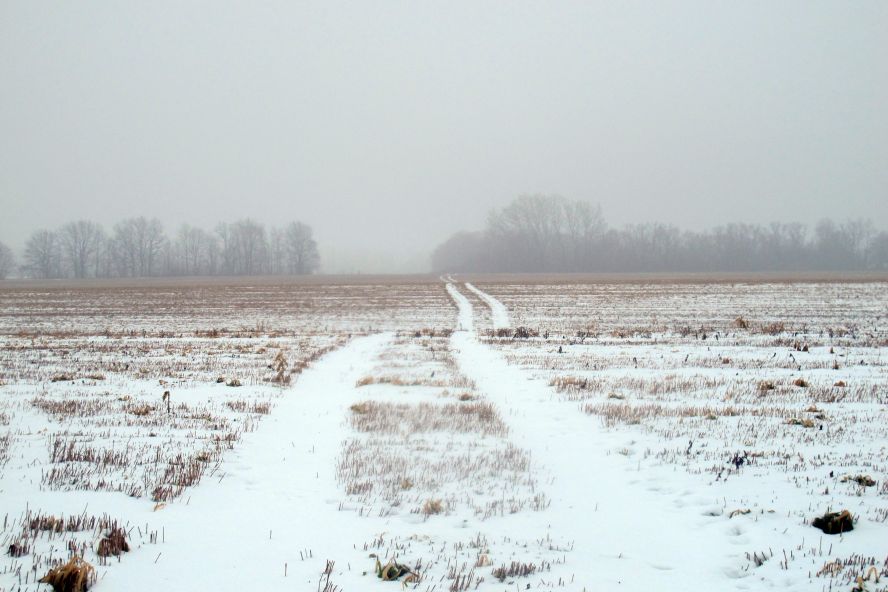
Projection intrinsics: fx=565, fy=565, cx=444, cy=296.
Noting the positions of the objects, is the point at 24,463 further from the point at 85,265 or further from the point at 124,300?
the point at 85,265

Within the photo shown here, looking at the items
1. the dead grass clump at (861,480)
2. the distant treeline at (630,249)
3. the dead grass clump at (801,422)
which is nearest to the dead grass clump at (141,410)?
the dead grass clump at (861,480)

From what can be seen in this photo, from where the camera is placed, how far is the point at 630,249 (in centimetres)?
16288

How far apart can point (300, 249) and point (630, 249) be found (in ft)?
332

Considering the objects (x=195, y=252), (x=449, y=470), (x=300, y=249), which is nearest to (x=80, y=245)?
(x=195, y=252)

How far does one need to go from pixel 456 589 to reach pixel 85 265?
625ft

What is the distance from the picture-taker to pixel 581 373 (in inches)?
620

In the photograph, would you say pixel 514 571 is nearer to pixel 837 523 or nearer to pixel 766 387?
pixel 837 523

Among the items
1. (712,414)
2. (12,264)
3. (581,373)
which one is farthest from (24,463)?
(12,264)

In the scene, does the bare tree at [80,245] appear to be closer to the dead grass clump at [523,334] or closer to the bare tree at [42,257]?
the bare tree at [42,257]

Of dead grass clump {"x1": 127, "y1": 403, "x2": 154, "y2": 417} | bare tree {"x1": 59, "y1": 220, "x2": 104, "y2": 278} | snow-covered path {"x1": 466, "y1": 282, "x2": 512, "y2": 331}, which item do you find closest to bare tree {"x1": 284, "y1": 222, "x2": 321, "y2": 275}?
bare tree {"x1": 59, "y1": 220, "x2": 104, "y2": 278}

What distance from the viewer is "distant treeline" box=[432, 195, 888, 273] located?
160m

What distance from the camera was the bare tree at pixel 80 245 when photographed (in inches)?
6383

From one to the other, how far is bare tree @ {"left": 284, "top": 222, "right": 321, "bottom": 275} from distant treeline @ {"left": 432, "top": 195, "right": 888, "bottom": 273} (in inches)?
1989

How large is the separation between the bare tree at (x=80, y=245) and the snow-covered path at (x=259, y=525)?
7165 inches
